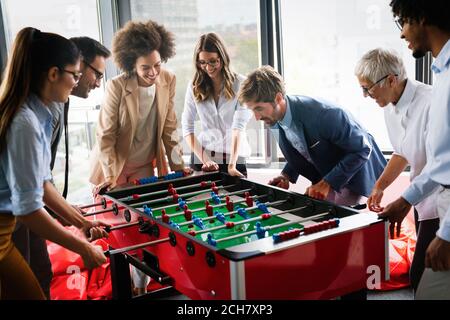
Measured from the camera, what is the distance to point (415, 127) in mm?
2363

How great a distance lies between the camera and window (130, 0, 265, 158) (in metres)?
4.50

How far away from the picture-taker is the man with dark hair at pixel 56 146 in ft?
7.50

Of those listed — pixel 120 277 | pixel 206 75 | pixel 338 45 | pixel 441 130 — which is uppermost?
pixel 338 45

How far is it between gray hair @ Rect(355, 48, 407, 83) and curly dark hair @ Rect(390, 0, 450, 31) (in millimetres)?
723

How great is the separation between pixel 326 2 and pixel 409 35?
2.51 metres

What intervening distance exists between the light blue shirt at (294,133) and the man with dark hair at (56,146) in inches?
40.2

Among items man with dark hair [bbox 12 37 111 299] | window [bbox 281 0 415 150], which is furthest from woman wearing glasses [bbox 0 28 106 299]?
window [bbox 281 0 415 150]

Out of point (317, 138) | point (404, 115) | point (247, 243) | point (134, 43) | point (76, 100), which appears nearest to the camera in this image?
point (247, 243)

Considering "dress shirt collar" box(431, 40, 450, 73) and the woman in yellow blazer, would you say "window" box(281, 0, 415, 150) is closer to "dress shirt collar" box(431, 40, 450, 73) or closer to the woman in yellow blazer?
the woman in yellow blazer

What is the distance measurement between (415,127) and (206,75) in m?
1.53

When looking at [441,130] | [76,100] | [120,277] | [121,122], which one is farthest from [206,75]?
[441,130]

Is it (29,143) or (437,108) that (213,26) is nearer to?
(29,143)

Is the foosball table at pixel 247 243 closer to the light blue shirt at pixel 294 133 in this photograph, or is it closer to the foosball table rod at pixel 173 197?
the foosball table rod at pixel 173 197

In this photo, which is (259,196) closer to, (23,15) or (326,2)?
(326,2)
